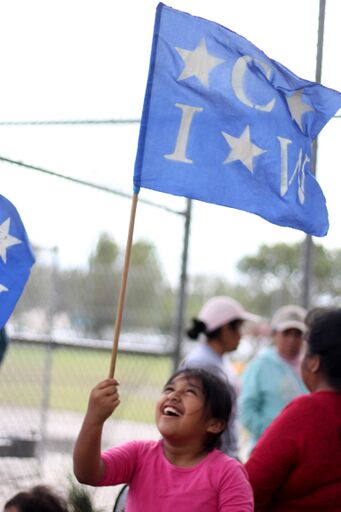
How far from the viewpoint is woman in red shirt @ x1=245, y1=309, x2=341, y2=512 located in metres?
3.80

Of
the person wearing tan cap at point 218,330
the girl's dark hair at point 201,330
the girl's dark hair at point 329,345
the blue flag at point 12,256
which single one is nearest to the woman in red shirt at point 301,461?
the girl's dark hair at point 329,345

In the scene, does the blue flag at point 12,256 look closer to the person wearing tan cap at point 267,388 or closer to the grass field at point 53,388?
the person wearing tan cap at point 267,388

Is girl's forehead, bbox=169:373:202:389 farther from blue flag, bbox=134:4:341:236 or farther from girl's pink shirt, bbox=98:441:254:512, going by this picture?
blue flag, bbox=134:4:341:236

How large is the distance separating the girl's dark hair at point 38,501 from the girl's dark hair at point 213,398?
699 millimetres

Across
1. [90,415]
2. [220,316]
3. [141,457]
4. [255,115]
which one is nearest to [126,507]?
[141,457]

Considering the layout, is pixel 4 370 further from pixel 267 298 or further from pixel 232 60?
pixel 267 298

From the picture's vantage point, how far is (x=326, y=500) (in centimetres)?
383

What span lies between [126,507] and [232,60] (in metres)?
1.75

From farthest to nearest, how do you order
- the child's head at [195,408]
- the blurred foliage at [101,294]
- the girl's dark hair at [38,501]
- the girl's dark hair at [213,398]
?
1. the blurred foliage at [101,294]
2. the girl's dark hair at [38,501]
3. the girl's dark hair at [213,398]
4. the child's head at [195,408]

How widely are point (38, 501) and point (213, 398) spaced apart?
2.72 ft

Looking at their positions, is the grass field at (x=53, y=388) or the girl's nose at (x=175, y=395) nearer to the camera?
the girl's nose at (x=175, y=395)

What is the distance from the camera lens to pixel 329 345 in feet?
13.1

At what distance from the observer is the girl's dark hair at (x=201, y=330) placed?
20.0 feet

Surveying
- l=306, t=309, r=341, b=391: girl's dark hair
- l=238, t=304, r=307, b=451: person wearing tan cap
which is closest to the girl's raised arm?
l=306, t=309, r=341, b=391: girl's dark hair
